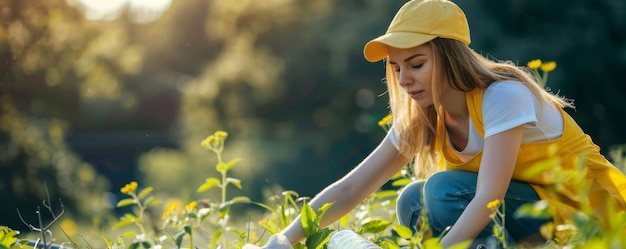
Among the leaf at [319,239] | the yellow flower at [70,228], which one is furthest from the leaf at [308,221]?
the yellow flower at [70,228]

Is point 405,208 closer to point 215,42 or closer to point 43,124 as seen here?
point 43,124

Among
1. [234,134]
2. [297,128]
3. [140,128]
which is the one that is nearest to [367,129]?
[297,128]

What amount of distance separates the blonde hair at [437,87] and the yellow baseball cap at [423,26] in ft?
0.11

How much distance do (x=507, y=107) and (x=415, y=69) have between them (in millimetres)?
239

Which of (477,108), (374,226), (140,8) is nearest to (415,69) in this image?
(477,108)

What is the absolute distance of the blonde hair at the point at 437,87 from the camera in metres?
2.19

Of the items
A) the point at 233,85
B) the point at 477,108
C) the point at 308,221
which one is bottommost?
the point at 308,221

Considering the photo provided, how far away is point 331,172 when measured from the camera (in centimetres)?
1609

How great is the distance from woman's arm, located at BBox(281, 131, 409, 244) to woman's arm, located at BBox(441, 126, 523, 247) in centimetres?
42

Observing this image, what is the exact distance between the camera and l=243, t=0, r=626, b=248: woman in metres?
2.11

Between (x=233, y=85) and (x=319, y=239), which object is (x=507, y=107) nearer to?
(x=319, y=239)

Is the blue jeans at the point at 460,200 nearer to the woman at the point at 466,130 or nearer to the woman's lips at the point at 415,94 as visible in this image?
the woman at the point at 466,130

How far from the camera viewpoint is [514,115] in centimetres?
210

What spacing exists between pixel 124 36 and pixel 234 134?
4702mm
